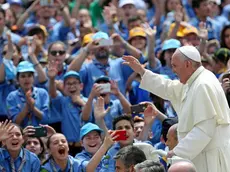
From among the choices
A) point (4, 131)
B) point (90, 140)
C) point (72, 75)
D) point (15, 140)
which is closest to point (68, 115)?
point (72, 75)

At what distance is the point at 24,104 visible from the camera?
12.4 meters

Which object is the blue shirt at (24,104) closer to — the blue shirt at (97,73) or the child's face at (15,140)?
the blue shirt at (97,73)

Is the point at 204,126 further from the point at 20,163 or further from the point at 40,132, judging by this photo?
the point at 40,132

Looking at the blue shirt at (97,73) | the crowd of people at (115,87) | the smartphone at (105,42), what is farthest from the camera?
the blue shirt at (97,73)

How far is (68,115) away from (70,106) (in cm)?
13

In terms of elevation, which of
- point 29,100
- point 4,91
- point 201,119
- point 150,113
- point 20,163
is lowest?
point 20,163

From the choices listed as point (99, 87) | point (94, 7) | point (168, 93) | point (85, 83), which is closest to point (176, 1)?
point (94, 7)

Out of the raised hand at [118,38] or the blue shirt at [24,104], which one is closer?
the blue shirt at [24,104]

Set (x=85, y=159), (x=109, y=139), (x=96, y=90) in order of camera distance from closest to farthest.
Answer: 1. (x=109, y=139)
2. (x=85, y=159)
3. (x=96, y=90)

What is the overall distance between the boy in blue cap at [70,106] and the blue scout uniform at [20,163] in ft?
6.09

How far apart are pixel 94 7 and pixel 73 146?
4.74 metres

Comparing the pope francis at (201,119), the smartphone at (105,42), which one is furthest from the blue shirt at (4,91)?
the pope francis at (201,119)

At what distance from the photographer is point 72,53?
14.8 metres

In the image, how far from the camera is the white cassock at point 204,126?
8.88 meters
